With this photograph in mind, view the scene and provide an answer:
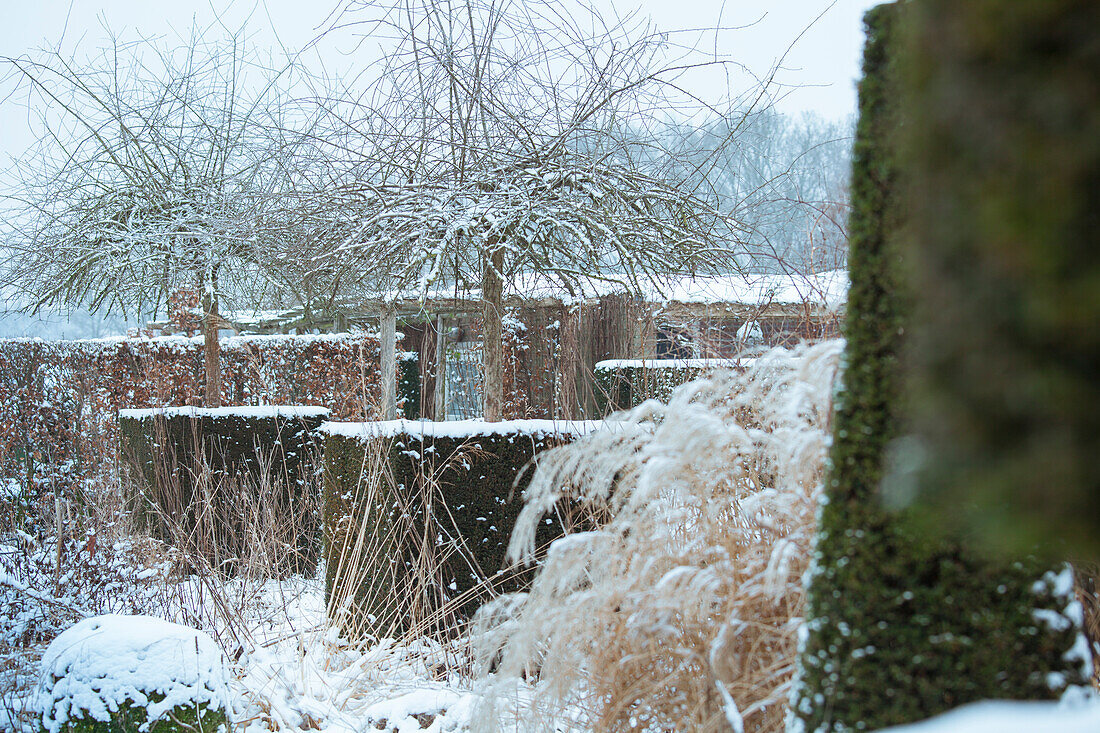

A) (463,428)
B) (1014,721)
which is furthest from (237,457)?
(1014,721)

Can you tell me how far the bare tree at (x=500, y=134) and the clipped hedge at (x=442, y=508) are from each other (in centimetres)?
79

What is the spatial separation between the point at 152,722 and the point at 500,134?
9.55 feet

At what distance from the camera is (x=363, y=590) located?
4.07m

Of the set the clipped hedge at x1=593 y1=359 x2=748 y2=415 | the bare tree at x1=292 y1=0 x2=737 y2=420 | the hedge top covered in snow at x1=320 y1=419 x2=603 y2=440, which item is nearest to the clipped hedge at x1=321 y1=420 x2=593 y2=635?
the hedge top covered in snow at x1=320 y1=419 x2=603 y2=440

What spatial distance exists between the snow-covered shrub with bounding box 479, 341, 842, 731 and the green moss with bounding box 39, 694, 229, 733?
100cm

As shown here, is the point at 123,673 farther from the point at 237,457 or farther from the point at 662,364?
the point at 662,364

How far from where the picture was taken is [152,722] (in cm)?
249

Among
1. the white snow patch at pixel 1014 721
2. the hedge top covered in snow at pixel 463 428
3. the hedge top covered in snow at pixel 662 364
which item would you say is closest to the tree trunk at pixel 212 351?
the hedge top covered in snow at pixel 463 428

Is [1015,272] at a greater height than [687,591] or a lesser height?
greater

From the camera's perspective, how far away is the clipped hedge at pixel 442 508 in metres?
3.82

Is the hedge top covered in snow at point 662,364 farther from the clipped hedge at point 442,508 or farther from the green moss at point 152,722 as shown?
the green moss at point 152,722

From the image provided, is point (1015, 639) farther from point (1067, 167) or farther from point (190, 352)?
point (190, 352)

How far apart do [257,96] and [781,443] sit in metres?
6.17

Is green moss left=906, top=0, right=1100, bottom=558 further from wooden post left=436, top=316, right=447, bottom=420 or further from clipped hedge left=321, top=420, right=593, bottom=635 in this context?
wooden post left=436, top=316, right=447, bottom=420
